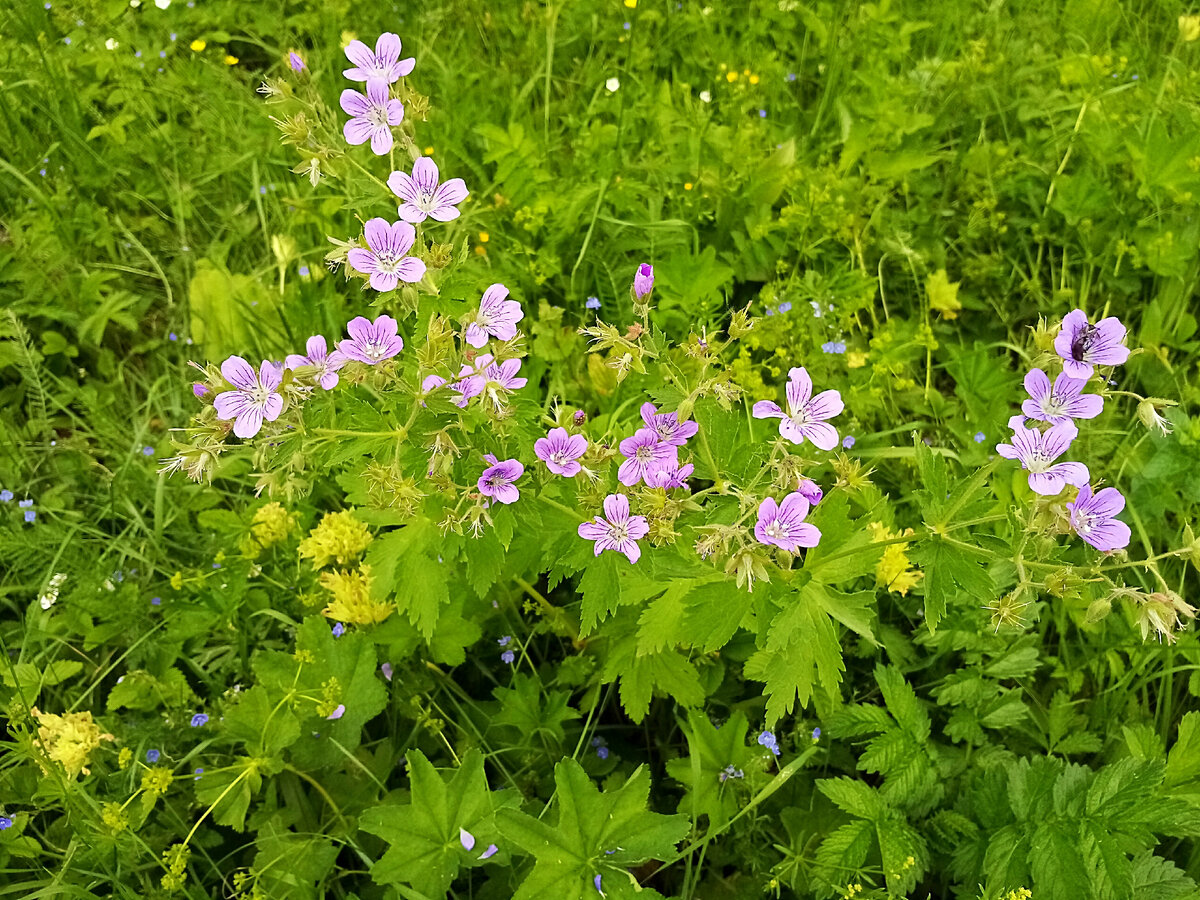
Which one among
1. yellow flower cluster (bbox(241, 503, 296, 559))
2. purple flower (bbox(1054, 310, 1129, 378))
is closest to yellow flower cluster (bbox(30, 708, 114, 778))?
yellow flower cluster (bbox(241, 503, 296, 559))

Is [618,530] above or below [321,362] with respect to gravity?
below

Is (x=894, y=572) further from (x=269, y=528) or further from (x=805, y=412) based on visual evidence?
(x=269, y=528)

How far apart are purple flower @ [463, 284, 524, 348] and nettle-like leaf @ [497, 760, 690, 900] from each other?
93 cm

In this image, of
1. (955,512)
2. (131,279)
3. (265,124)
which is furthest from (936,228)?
(131,279)

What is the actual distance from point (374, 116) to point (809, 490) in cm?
122

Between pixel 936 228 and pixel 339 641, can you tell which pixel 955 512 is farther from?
pixel 936 228

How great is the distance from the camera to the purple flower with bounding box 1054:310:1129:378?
1.54m

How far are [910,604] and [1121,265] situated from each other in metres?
1.82

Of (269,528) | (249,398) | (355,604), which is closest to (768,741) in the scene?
(355,604)

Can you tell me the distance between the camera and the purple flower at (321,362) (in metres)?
1.69

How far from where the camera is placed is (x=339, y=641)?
239 centimetres

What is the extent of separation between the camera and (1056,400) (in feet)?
5.30

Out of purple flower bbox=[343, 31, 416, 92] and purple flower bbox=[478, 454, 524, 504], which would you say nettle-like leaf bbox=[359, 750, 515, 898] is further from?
purple flower bbox=[343, 31, 416, 92]

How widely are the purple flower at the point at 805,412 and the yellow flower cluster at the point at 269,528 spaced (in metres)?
1.58
